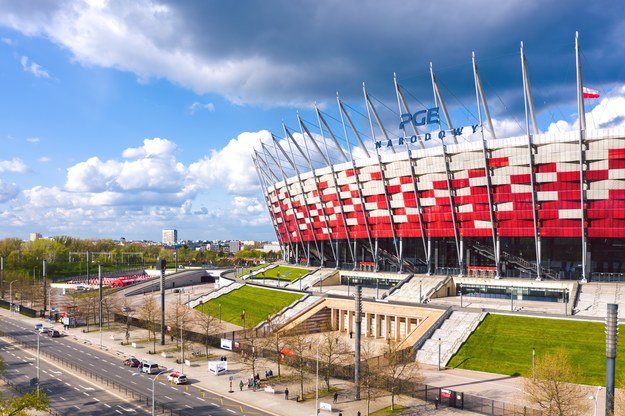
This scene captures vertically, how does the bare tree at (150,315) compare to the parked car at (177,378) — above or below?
above

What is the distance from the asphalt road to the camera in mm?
46094

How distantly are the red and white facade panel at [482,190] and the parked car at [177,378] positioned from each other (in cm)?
5922

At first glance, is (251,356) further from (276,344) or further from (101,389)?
(101,389)

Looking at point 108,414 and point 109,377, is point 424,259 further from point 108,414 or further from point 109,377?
point 108,414

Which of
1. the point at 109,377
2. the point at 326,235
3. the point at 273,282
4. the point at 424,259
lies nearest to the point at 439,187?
the point at 424,259

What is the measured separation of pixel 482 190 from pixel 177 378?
6218 cm

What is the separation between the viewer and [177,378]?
54.9 m

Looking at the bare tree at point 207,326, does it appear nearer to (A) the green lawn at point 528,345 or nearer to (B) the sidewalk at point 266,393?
(B) the sidewalk at point 266,393

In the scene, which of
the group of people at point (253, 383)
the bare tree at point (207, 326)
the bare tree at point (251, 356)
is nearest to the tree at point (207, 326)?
the bare tree at point (207, 326)

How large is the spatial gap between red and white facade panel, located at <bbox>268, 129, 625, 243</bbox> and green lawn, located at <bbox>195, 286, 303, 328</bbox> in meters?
25.5

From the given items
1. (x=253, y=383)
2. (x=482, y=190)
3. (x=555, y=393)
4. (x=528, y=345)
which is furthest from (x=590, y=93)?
(x=253, y=383)

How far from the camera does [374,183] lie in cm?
10425

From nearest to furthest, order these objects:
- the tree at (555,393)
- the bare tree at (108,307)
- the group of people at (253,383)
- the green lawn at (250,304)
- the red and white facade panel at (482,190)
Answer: the tree at (555,393) → the group of people at (253,383) → the red and white facade panel at (482,190) → the green lawn at (250,304) → the bare tree at (108,307)

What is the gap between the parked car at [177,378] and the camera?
54.6m
